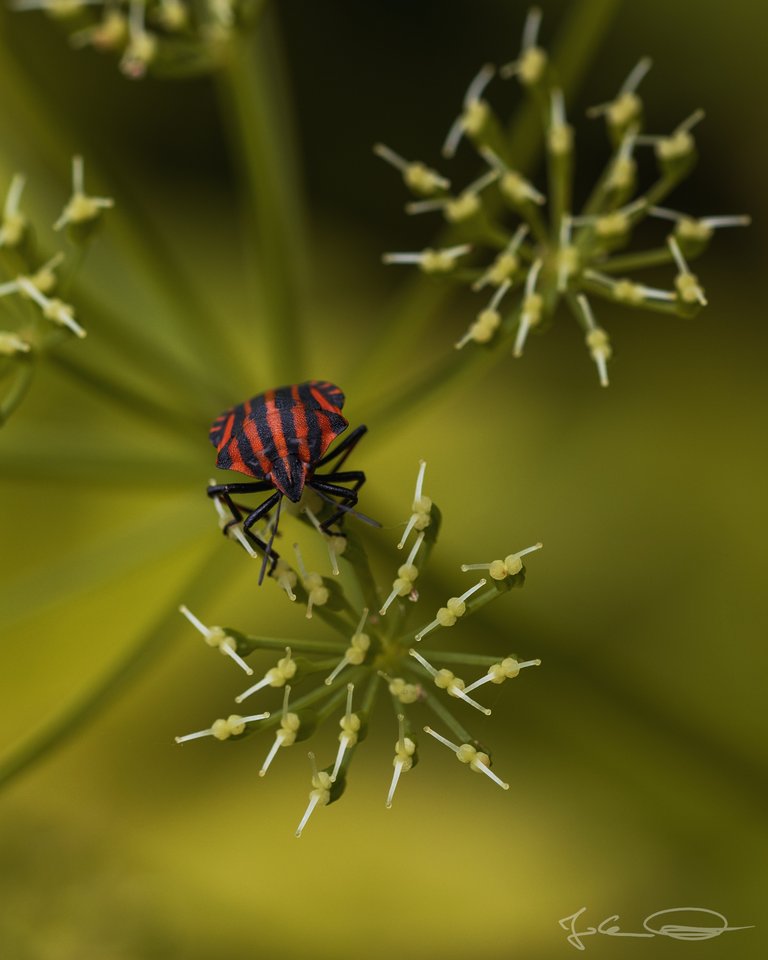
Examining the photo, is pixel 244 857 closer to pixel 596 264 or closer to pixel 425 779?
pixel 425 779

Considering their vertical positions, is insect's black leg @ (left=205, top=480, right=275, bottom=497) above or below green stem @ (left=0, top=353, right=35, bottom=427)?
above

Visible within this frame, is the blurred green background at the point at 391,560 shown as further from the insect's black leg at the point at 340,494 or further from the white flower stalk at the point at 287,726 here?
the white flower stalk at the point at 287,726

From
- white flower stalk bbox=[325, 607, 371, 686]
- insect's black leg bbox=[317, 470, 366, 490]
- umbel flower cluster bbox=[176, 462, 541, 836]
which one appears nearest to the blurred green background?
insect's black leg bbox=[317, 470, 366, 490]

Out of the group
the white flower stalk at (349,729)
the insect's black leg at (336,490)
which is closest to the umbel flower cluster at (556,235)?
the insect's black leg at (336,490)

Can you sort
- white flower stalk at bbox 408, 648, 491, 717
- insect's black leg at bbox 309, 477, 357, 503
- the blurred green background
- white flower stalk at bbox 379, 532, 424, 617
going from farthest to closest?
the blurred green background
insect's black leg at bbox 309, 477, 357, 503
white flower stalk at bbox 379, 532, 424, 617
white flower stalk at bbox 408, 648, 491, 717

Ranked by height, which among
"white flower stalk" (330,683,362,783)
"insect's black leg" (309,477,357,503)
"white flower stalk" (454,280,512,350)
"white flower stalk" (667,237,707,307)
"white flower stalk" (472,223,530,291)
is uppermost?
"white flower stalk" (667,237,707,307)

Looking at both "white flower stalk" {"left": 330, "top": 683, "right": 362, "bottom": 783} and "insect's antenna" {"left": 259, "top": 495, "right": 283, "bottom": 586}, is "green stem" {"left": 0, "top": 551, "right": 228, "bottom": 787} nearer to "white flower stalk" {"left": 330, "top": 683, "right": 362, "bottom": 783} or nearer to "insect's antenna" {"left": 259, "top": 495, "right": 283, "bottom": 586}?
"insect's antenna" {"left": 259, "top": 495, "right": 283, "bottom": 586}
